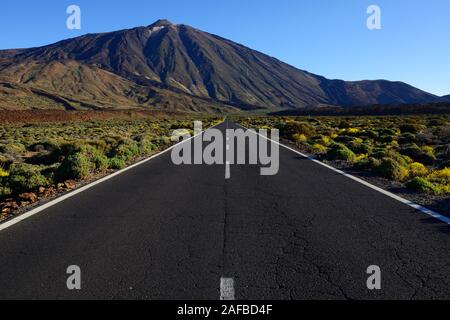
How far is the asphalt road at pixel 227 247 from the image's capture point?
4.42 meters

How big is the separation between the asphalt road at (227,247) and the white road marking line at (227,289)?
6 centimetres

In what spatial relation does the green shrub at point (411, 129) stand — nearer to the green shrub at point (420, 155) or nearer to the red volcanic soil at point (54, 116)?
the green shrub at point (420, 155)

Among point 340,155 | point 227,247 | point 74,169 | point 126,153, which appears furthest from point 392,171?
point 126,153

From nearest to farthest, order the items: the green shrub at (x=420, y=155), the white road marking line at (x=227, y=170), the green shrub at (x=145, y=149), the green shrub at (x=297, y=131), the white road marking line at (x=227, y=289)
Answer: the white road marking line at (x=227, y=289) → the white road marking line at (x=227, y=170) → the green shrub at (x=420, y=155) → the green shrub at (x=145, y=149) → the green shrub at (x=297, y=131)

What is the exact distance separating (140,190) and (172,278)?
5593 mm

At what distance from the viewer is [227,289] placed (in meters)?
4.37

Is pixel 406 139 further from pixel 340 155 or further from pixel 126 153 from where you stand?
pixel 126 153

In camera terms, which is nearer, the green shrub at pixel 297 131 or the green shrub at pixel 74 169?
the green shrub at pixel 74 169

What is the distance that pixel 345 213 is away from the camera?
25.0 ft

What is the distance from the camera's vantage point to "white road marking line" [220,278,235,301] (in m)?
4.19

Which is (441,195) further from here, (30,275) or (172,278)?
(30,275)

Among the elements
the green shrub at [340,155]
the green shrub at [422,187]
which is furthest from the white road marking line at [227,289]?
the green shrub at [340,155]
